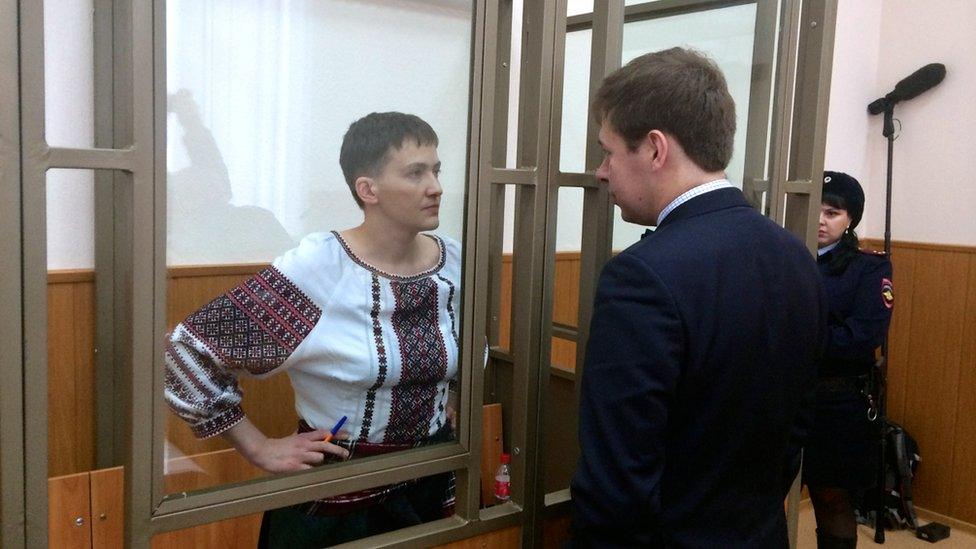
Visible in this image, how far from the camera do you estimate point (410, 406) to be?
1.44 m

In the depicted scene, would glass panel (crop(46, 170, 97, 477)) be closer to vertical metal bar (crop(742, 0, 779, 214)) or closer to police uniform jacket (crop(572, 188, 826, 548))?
police uniform jacket (crop(572, 188, 826, 548))

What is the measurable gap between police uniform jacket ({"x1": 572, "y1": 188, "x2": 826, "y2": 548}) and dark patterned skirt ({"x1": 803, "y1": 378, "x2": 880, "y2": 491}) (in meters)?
1.44

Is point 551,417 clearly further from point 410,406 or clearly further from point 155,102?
point 155,102

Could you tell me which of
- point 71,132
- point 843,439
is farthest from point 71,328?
point 843,439

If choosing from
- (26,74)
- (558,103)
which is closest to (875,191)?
(558,103)

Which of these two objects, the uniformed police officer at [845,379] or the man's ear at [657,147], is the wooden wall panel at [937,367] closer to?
the uniformed police officer at [845,379]

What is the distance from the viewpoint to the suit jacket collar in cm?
119

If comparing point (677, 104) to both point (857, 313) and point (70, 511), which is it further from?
point (857, 313)

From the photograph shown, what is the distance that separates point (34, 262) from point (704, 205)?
0.91 meters

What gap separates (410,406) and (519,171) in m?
0.47

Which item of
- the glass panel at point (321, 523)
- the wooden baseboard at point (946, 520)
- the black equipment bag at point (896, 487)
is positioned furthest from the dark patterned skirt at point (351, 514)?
the wooden baseboard at point (946, 520)

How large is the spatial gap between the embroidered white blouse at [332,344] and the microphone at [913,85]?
2.86 metres

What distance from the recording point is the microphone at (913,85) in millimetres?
3393

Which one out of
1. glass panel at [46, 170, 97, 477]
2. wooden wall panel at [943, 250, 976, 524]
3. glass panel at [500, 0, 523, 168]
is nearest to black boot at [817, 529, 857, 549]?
wooden wall panel at [943, 250, 976, 524]
